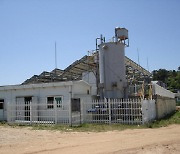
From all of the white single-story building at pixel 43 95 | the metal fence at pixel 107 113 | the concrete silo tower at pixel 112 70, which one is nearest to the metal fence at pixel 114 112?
the metal fence at pixel 107 113

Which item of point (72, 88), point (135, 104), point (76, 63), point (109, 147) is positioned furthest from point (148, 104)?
point (76, 63)

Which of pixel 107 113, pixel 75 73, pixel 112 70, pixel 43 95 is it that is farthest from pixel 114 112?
pixel 75 73

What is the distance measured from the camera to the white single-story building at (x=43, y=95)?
21.6m

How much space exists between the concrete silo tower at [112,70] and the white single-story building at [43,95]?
6.72ft

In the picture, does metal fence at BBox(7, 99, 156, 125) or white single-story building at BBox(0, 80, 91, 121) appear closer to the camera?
metal fence at BBox(7, 99, 156, 125)

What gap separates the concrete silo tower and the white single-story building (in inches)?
80.7

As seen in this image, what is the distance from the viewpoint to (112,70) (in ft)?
74.0

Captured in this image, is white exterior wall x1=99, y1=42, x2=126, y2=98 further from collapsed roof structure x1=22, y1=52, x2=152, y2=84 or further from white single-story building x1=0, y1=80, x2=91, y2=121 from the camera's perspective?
collapsed roof structure x1=22, y1=52, x2=152, y2=84

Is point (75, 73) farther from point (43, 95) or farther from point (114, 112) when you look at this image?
point (114, 112)

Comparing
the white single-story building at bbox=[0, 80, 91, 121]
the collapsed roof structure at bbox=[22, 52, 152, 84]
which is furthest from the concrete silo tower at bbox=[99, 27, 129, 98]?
the collapsed roof structure at bbox=[22, 52, 152, 84]

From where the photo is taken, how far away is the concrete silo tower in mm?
22362

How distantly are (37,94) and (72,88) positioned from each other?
355cm

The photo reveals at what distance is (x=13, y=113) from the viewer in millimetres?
21969

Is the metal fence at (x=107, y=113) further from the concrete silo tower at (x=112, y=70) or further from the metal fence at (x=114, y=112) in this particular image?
the concrete silo tower at (x=112, y=70)
